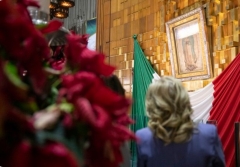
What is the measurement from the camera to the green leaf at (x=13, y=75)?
1.08ft

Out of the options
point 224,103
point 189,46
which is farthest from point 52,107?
point 189,46

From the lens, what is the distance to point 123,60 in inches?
196

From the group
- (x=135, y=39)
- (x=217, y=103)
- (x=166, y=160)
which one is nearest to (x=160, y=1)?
(x=135, y=39)

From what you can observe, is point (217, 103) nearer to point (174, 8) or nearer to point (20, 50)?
point (174, 8)

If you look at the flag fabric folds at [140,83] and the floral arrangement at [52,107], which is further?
the flag fabric folds at [140,83]

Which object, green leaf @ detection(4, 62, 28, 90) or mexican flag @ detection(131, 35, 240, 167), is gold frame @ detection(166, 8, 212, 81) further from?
green leaf @ detection(4, 62, 28, 90)

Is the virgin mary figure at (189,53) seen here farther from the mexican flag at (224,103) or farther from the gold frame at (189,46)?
the mexican flag at (224,103)

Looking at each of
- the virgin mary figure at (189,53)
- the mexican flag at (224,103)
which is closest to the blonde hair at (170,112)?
the mexican flag at (224,103)

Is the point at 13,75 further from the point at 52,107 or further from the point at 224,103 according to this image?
the point at 224,103

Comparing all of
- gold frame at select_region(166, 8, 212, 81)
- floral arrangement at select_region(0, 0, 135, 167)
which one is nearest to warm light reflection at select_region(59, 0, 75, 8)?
gold frame at select_region(166, 8, 212, 81)

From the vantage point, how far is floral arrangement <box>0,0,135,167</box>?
13.0 inches

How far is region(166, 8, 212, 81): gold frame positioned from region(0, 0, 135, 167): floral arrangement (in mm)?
3284

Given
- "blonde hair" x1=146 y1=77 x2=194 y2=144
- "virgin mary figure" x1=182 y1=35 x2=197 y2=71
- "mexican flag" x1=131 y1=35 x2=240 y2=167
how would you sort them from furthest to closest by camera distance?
1. "virgin mary figure" x1=182 y1=35 x2=197 y2=71
2. "mexican flag" x1=131 y1=35 x2=240 y2=167
3. "blonde hair" x1=146 y1=77 x2=194 y2=144

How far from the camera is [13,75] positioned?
35 cm
